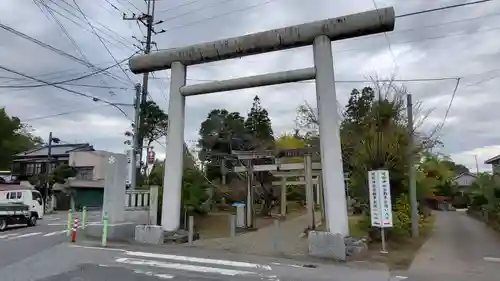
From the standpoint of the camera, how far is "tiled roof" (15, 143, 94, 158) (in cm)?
4375

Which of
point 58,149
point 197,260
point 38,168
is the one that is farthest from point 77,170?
point 197,260

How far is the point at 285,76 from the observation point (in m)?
11.0

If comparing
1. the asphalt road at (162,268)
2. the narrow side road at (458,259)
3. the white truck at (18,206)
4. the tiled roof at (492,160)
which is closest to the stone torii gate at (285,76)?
the asphalt road at (162,268)

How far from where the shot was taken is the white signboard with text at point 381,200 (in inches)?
410

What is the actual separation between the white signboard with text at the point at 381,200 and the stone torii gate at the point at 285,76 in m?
1.16

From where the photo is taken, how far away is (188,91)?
40.4 feet

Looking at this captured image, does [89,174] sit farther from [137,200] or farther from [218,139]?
[137,200]

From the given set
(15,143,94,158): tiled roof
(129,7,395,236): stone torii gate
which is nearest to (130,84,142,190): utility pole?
(129,7,395,236): stone torii gate

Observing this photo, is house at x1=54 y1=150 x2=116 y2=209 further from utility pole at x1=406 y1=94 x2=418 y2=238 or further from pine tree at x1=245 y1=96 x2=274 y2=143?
utility pole at x1=406 y1=94 x2=418 y2=238

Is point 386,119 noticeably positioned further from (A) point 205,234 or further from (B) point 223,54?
(A) point 205,234

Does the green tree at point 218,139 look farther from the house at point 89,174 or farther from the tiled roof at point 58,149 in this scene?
the tiled roof at point 58,149

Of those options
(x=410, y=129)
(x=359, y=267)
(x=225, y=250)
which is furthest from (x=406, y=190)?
(x=225, y=250)

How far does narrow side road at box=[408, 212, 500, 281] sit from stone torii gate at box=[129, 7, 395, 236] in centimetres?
219

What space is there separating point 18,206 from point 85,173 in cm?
2430
